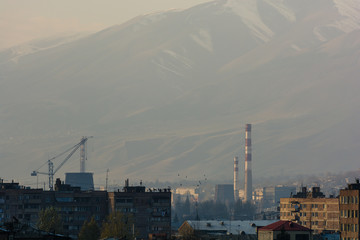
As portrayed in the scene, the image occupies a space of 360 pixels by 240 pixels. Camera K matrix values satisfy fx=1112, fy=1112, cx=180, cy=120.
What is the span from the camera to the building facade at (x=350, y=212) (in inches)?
4181

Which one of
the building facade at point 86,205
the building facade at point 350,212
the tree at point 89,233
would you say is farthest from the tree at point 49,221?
the building facade at point 350,212

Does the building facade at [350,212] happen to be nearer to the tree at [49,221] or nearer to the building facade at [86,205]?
the tree at [49,221]

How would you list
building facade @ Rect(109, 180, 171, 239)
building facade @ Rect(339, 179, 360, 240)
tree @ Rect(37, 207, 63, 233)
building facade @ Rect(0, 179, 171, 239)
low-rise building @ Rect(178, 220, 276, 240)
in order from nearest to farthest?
building facade @ Rect(339, 179, 360, 240) → tree @ Rect(37, 207, 63, 233) → low-rise building @ Rect(178, 220, 276, 240) → building facade @ Rect(0, 179, 171, 239) → building facade @ Rect(109, 180, 171, 239)

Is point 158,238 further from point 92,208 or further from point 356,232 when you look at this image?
point 92,208

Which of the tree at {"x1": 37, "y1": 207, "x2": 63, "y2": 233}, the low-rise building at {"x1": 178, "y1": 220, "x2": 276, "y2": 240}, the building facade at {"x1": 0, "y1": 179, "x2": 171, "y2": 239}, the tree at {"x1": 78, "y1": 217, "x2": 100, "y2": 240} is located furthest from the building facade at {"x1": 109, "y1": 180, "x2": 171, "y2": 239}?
the tree at {"x1": 78, "y1": 217, "x2": 100, "y2": 240}

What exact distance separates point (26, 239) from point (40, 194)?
4221 inches

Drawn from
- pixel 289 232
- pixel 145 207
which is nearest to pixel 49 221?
pixel 145 207

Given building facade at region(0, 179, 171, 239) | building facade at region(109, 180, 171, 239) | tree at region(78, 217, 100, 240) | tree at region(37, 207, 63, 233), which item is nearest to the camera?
tree at region(78, 217, 100, 240)

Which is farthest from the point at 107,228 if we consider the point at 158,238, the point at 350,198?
the point at 350,198

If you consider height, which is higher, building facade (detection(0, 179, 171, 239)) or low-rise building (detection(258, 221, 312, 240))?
building facade (detection(0, 179, 171, 239))

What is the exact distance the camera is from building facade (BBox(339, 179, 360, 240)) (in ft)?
348

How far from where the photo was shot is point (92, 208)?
193 meters

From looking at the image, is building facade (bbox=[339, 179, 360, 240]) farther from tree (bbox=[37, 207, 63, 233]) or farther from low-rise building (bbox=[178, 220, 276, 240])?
tree (bbox=[37, 207, 63, 233])

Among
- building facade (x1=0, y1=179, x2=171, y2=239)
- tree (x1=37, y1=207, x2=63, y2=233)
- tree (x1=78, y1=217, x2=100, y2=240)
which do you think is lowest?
tree (x1=78, y1=217, x2=100, y2=240)
